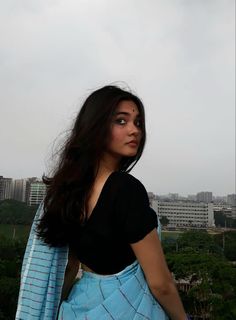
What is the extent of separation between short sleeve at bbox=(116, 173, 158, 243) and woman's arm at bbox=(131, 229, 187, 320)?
0.6 inches

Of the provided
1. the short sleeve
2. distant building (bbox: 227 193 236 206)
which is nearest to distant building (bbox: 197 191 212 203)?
distant building (bbox: 227 193 236 206)

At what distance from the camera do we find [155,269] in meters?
0.73

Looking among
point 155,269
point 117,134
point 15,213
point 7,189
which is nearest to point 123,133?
point 117,134

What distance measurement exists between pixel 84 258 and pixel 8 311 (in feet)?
30.9

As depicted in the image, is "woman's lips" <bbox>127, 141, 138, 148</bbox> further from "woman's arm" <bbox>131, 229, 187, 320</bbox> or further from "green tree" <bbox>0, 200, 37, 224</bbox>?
"green tree" <bbox>0, 200, 37, 224</bbox>

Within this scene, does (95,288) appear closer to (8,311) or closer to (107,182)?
(107,182)

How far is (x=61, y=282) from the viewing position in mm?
816

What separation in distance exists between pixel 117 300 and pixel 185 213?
47798 mm

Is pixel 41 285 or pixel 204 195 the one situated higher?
pixel 204 195

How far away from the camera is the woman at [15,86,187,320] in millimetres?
730

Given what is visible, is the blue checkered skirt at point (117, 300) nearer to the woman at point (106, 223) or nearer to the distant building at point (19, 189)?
the woman at point (106, 223)

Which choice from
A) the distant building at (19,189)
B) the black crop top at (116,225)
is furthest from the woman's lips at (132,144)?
the distant building at (19,189)

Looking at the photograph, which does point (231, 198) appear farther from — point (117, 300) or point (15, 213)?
point (117, 300)

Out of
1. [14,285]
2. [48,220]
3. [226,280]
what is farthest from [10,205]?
[48,220]
